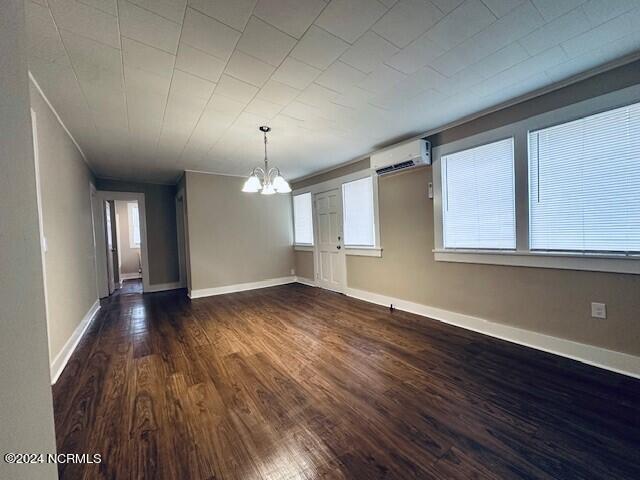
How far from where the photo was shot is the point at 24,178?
75cm

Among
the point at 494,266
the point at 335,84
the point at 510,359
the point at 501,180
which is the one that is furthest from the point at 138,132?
the point at 510,359

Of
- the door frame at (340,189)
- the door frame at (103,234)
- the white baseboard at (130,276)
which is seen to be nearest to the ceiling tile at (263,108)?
the door frame at (340,189)

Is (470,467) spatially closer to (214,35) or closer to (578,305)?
(578,305)

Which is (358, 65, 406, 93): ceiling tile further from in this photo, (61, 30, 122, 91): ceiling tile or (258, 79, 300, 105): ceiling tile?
(61, 30, 122, 91): ceiling tile

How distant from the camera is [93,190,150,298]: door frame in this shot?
5.08m

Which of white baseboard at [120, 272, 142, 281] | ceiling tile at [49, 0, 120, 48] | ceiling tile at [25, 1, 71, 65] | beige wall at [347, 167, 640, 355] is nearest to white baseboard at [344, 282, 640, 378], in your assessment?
beige wall at [347, 167, 640, 355]

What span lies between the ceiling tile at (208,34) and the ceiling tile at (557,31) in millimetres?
1947

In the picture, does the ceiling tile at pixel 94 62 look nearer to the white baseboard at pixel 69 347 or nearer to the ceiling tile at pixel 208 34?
the ceiling tile at pixel 208 34

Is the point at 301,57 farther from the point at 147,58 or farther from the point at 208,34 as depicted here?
the point at 147,58

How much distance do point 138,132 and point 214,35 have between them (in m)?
2.07

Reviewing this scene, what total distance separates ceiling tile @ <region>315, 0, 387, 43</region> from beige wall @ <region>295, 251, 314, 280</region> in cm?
440

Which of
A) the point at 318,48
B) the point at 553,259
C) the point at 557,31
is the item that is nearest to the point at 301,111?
the point at 318,48

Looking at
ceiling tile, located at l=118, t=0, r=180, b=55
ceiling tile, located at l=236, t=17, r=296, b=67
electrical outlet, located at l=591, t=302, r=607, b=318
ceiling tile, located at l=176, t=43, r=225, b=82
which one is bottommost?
electrical outlet, located at l=591, t=302, r=607, b=318

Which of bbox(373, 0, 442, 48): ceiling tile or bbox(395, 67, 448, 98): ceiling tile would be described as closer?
bbox(373, 0, 442, 48): ceiling tile
